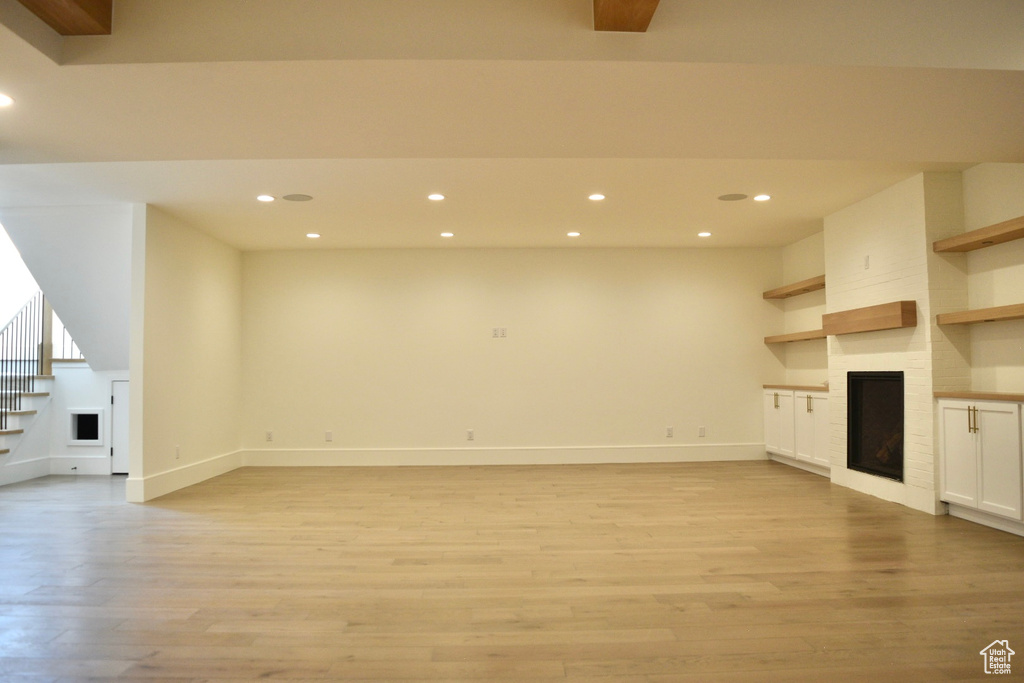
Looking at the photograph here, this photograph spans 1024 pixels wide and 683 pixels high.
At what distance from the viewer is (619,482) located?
6.73 metres

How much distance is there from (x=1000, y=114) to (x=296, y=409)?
7536mm

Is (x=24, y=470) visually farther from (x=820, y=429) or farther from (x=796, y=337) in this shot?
(x=796, y=337)

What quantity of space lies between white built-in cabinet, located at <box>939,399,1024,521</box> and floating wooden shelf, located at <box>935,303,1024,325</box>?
61 cm

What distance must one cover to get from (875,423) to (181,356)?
22.6 ft

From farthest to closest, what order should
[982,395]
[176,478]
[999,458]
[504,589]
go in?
[176,478], [982,395], [999,458], [504,589]

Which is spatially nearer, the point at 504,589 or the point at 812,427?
the point at 504,589

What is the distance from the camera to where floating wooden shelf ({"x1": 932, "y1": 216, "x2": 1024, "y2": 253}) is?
14.5 feet

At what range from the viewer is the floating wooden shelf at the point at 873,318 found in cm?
529

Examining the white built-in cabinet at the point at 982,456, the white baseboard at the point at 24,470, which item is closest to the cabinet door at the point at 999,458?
the white built-in cabinet at the point at 982,456

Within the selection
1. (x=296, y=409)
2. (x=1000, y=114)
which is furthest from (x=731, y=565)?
(x=296, y=409)

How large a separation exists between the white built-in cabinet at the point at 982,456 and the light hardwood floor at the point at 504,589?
0.24m

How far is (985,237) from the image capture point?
4.66 metres

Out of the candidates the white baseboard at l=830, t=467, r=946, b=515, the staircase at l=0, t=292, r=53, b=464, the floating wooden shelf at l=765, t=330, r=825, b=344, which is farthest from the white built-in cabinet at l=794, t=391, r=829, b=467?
the staircase at l=0, t=292, r=53, b=464

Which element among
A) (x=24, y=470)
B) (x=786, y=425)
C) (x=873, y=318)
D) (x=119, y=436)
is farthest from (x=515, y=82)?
(x=24, y=470)
